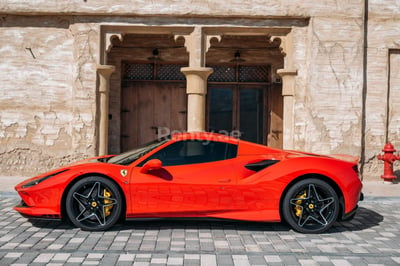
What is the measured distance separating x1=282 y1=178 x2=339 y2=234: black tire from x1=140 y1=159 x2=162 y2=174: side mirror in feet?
5.05

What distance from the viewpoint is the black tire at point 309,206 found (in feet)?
16.6

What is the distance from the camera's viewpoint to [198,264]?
12.6 feet

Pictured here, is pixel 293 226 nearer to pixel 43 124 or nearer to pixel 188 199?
pixel 188 199

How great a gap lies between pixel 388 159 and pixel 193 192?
6.15m

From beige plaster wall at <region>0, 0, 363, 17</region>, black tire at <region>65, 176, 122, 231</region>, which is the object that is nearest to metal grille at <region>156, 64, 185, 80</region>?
beige plaster wall at <region>0, 0, 363, 17</region>

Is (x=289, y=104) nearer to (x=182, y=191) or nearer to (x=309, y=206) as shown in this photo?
(x=309, y=206)

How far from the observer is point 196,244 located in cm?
452

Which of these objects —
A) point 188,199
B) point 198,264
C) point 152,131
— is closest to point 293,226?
point 188,199

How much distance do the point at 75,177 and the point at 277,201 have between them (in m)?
2.38

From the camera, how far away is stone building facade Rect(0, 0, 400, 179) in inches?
379

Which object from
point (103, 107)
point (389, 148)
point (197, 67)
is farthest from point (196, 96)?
point (389, 148)

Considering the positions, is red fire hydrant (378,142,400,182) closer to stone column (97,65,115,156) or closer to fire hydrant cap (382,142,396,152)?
fire hydrant cap (382,142,396,152)

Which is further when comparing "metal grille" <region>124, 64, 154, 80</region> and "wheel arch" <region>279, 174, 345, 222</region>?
"metal grille" <region>124, 64, 154, 80</region>

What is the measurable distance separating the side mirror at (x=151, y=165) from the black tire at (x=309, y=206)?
5.05ft
